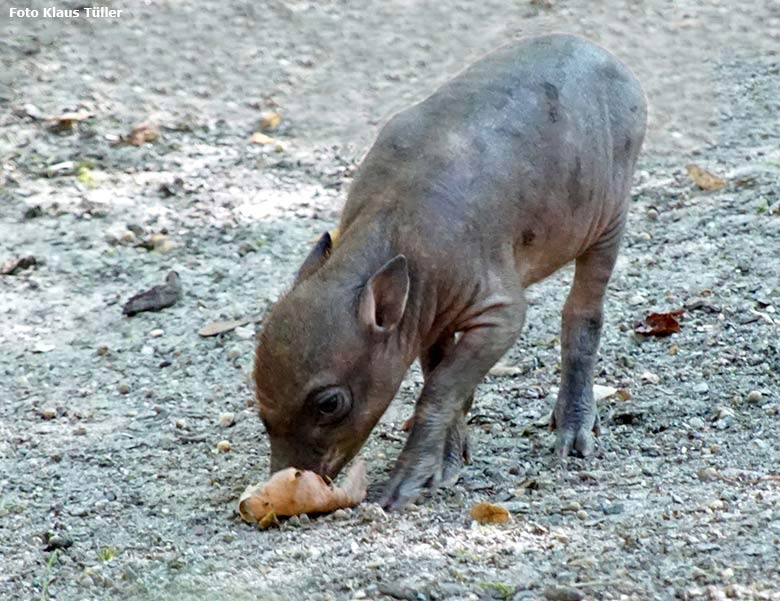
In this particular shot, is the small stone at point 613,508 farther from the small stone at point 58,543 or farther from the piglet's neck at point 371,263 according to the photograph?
the small stone at point 58,543

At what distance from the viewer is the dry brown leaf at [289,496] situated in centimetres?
581

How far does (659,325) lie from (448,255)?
2.25 m

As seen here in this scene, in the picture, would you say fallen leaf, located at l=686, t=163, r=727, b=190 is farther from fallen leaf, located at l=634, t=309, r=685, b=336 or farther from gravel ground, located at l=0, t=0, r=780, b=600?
fallen leaf, located at l=634, t=309, r=685, b=336

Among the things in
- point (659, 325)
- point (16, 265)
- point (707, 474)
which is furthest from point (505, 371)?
point (16, 265)

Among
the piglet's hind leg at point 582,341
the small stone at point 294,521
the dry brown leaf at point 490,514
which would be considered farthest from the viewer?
the piglet's hind leg at point 582,341

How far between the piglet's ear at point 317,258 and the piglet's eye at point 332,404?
1.87ft

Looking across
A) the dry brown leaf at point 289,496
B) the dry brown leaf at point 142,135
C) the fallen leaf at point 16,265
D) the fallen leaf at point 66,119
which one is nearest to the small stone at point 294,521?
the dry brown leaf at point 289,496

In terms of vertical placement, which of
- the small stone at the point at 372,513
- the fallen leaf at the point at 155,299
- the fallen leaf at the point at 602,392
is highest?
the small stone at the point at 372,513

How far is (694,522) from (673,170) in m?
5.90

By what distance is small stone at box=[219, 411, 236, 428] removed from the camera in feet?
24.3

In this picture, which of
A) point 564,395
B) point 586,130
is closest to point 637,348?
point 564,395

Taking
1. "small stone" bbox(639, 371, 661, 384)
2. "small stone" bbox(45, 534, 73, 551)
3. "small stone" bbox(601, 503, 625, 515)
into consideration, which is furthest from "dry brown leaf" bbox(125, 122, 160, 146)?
"small stone" bbox(601, 503, 625, 515)

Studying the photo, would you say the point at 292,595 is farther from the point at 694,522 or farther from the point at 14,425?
the point at 14,425

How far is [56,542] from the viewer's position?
5.84 meters
